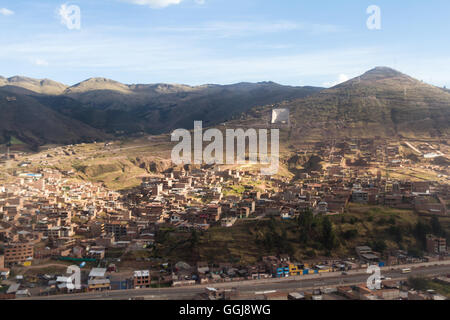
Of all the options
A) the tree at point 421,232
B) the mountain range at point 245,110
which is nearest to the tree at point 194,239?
the tree at point 421,232

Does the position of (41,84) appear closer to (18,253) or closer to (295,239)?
(18,253)

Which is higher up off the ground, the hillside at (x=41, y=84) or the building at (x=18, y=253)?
the hillside at (x=41, y=84)

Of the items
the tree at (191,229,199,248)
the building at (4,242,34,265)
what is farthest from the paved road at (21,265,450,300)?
the building at (4,242,34,265)

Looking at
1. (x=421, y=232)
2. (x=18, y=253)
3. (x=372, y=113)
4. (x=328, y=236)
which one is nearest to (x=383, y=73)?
(x=372, y=113)

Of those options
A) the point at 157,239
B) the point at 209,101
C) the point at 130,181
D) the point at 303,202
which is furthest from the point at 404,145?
the point at 209,101

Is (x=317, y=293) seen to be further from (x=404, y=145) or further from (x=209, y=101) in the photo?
(x=209, y=101)

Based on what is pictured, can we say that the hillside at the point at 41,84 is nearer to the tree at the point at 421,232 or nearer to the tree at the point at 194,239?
the tree at the point at 194,239
